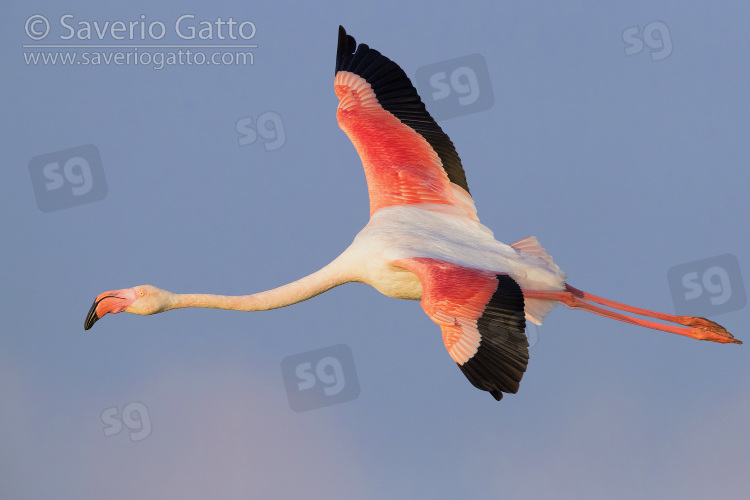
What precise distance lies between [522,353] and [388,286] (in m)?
3.07

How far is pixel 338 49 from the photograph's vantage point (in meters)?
18.0

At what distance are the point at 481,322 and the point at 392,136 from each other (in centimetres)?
466

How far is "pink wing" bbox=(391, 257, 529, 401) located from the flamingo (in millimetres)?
12

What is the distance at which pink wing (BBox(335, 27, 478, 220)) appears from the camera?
16938 millimetres

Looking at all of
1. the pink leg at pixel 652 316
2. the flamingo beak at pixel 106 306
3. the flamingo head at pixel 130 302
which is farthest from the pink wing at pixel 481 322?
the flamingo beak at pixel 106 306

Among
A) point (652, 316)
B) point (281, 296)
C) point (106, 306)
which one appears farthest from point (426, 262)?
point (106, 306)

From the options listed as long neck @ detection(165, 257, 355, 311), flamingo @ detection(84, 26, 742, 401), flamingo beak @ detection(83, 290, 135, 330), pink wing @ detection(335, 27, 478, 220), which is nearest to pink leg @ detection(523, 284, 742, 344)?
flamingo @ detection(84, 26, 742, 401)

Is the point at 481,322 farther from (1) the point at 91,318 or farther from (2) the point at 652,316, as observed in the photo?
(1) the point at 91,318

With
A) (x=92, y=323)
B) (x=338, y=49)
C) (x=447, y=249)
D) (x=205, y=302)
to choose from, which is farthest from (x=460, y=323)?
(x=338, y=49)

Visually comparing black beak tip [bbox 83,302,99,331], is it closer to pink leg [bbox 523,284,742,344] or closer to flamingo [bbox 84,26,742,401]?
flamingo [bbox 84,26,742,401]

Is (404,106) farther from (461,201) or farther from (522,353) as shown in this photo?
(522,353)

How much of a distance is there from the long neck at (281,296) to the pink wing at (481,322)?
1844 millimetres

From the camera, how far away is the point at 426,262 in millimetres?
14695

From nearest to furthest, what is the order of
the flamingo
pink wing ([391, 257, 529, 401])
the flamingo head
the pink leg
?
1. pink wing ([391, 257, 529, 401])
2. the flamingo
3. the flamingo head
4. the pink leg
